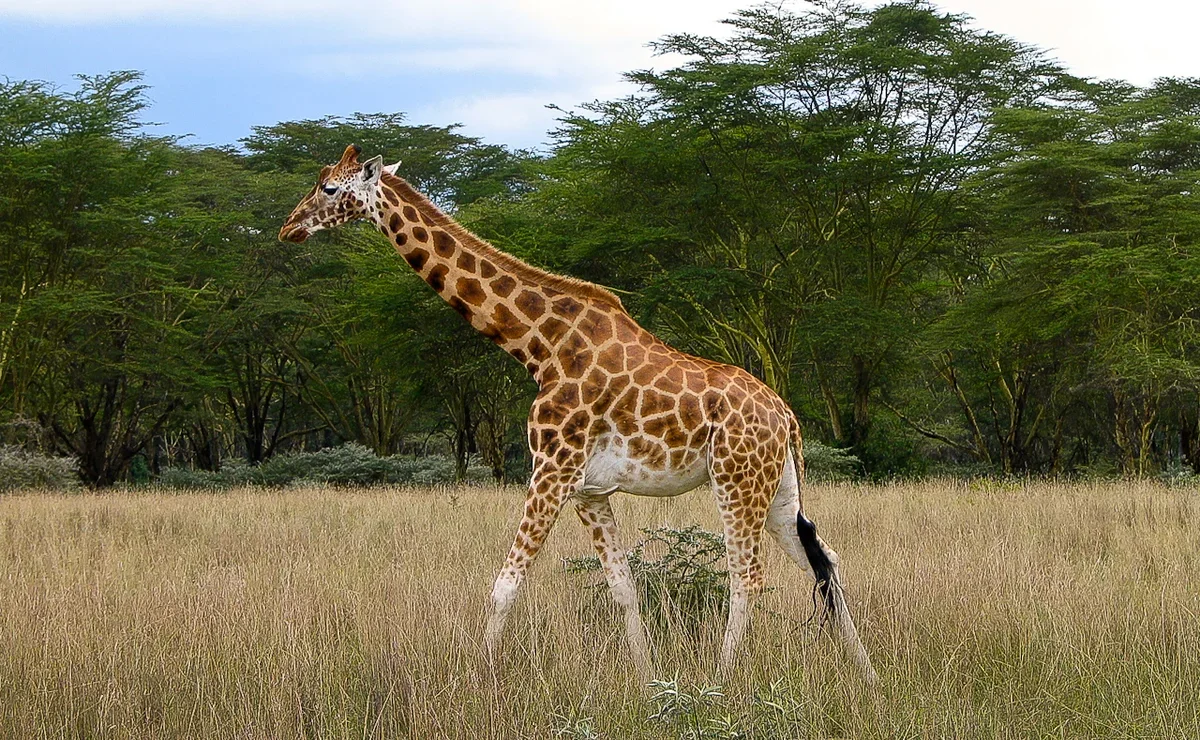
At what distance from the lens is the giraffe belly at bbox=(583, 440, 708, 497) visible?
536 centimetres

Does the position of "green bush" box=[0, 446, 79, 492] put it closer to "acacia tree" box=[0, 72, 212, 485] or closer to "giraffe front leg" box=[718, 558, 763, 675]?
"acacia tree" box=[0, 72, 212, 485]

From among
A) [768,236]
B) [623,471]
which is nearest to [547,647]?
[623,471]

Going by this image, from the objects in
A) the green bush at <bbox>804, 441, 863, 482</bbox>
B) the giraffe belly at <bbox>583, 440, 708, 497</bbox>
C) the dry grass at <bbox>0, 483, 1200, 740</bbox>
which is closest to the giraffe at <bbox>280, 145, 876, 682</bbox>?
the giraffe belly at <bbox>583, 440, 708, 497</bbox>

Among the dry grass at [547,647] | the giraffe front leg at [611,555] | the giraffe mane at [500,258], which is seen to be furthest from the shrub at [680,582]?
the giraffe mane at [500,258]

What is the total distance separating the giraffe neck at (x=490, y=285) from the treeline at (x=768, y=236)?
13.6 meters

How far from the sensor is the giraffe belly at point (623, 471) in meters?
5.36

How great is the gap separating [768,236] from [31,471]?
12.2 meters

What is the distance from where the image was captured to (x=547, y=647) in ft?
17.5

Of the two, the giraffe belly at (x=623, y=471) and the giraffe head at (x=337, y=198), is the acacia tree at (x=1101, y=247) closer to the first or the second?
the giraffe belly at (x=623, y=471)

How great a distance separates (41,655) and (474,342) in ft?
58.2

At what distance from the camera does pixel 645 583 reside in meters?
6.49

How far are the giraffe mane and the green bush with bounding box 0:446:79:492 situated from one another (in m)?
13.5

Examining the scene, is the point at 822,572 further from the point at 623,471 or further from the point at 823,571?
the point at 623,471

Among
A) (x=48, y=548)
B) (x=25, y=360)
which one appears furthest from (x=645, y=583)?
(x=25, y=360)
